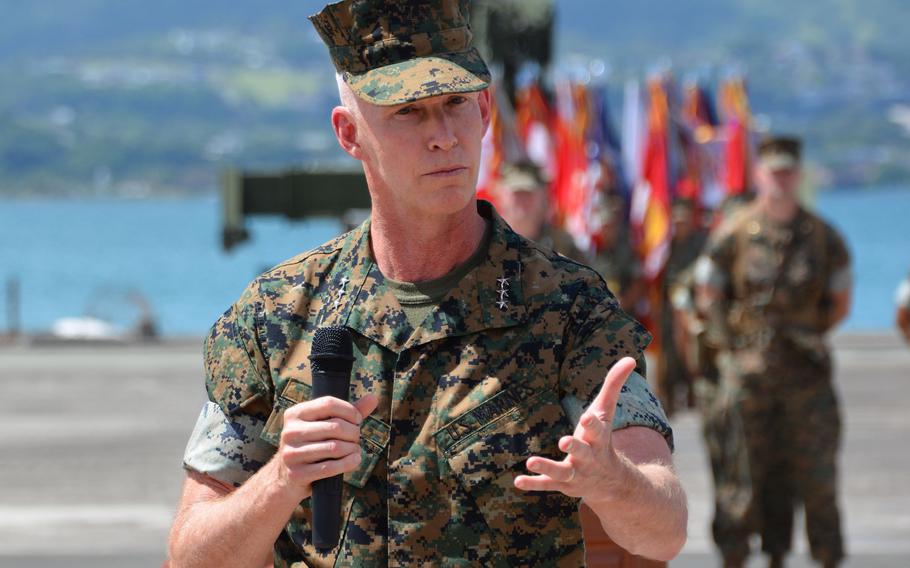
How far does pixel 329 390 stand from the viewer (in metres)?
2.96

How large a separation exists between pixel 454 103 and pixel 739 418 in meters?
6.69

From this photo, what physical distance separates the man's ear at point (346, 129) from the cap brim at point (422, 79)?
0.10m

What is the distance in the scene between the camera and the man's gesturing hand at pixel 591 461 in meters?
2.90

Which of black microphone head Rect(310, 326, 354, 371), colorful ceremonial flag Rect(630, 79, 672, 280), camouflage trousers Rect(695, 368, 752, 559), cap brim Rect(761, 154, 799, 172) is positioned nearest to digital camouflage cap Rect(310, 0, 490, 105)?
black microphone head Rect(310, 326, 354, 371)

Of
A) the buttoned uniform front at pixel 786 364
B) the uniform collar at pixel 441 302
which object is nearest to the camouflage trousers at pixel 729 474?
the buttoned uniform front at pixel 786 364

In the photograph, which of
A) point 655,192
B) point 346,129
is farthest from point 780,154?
point 655,192

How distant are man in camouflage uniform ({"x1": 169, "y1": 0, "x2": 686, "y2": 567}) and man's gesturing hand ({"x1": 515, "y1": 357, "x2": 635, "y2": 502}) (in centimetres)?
11

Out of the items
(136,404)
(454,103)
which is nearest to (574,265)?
(454,103)

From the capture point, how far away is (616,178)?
18094mm

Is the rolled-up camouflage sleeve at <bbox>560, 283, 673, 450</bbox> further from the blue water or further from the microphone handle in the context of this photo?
the blue water

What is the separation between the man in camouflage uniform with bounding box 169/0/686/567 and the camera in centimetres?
319

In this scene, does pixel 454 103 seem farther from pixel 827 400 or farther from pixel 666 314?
pixel 666 314

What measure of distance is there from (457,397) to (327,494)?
353 millimetres

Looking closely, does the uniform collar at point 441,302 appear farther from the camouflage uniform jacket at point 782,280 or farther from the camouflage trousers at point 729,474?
the camouflage trousers at point 729,474
